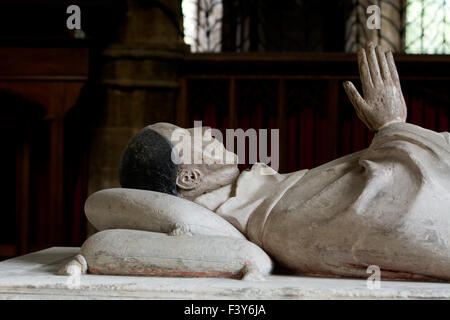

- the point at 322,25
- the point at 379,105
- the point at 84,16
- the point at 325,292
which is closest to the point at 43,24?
the point at 84,16

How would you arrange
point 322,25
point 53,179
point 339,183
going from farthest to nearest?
point 322,25
point 53,179
point 339,183

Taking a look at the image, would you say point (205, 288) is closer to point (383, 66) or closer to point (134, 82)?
point (383, 66)

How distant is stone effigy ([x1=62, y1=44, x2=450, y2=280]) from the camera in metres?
2.47

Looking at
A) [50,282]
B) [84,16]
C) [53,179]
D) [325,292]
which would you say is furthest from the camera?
[84,16]

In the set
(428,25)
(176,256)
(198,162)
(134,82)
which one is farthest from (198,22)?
(176,256)

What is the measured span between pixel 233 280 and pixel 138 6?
3.90 metres

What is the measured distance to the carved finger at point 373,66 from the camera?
288 cm

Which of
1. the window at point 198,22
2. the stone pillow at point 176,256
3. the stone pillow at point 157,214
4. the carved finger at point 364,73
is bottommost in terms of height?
the stone pillow at point 176,256

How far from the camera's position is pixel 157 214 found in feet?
8.99

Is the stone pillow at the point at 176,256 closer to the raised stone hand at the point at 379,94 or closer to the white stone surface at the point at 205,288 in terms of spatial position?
the white stone surface at the point at 205,288

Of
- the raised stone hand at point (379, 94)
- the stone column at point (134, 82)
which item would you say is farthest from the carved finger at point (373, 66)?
the stone column at point (134, 82)

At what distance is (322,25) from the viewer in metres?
7.03

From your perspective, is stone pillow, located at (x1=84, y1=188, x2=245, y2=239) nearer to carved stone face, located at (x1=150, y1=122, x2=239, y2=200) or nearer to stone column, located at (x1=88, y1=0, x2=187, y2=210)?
carved stone face, located at (x1=150, y1=122, x2=239, y2=200)
